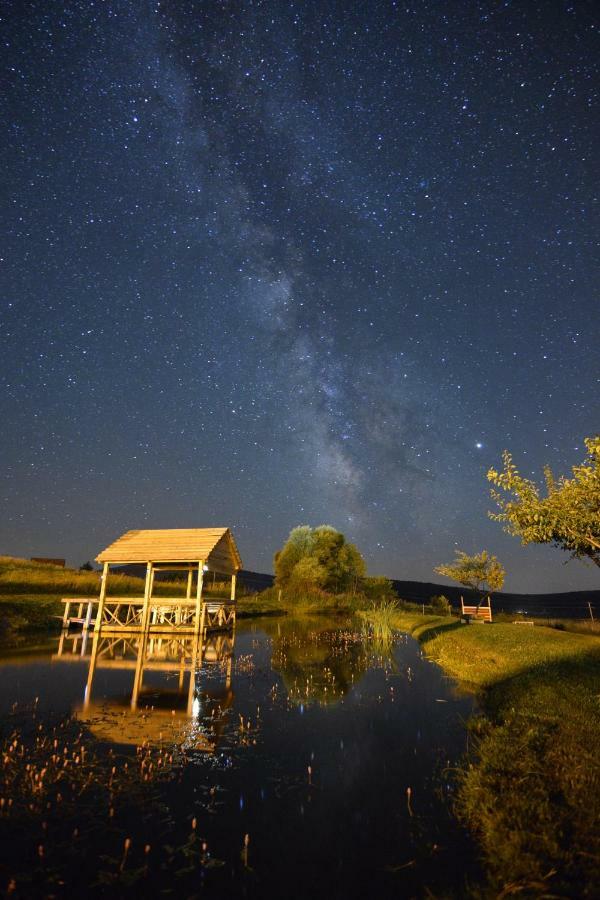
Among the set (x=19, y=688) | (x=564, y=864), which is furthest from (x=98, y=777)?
(x=19, y=688)

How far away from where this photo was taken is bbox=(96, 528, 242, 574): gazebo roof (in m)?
25.5

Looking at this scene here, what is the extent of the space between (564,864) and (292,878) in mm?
2827

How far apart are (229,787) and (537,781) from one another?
454 centimetres

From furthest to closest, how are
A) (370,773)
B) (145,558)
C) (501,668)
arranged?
(145,558) → (501,668) → (370,773)

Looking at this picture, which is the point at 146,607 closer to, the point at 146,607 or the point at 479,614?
the point at 146,607

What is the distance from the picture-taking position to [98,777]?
275 inches

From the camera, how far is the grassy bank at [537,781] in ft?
15.4

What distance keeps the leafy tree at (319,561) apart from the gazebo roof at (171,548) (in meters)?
32.5

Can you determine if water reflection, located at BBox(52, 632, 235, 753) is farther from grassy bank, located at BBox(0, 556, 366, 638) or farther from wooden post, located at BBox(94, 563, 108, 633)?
grassy bank, located at BBox(0, 556, 366, 638)

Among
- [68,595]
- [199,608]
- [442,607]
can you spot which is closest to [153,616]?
[199,608]

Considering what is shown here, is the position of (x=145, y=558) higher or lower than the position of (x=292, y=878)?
higher

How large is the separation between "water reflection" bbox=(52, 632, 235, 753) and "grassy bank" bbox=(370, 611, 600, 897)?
16.4 feet

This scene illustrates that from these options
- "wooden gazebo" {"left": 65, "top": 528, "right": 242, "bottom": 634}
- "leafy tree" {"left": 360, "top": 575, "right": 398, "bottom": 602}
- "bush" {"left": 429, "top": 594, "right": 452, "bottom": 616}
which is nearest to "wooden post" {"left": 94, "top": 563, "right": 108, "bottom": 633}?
"wooden gazebo" {"left": 65, "top": 528, "right": 242, "bottom": 634}

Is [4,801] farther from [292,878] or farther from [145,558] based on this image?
[145,558]
